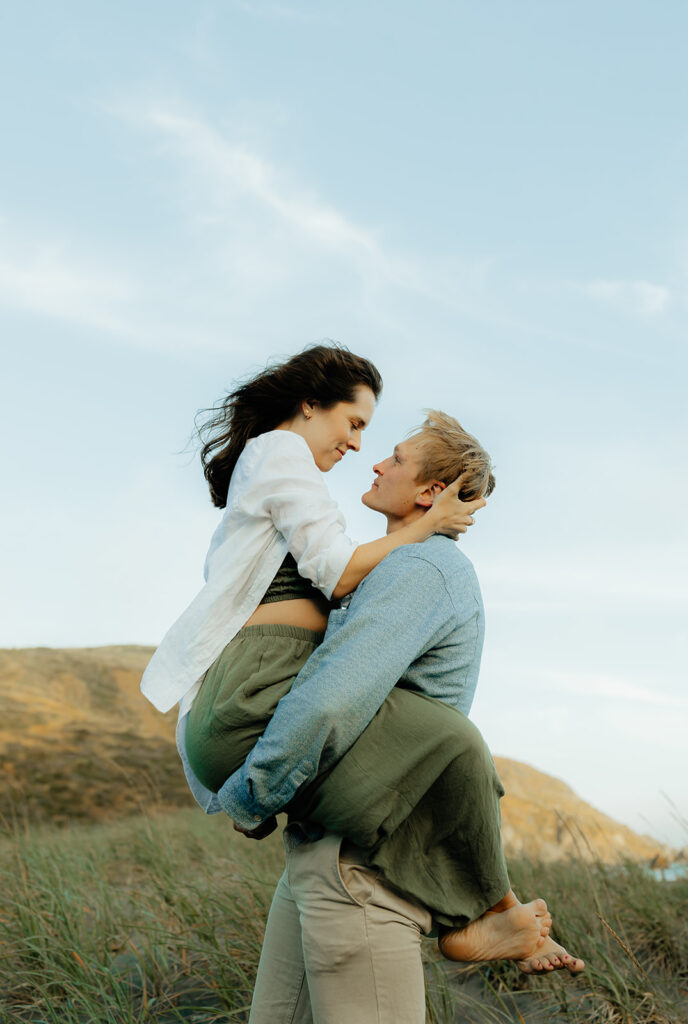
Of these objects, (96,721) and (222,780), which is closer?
(222,780)

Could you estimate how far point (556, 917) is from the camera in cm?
412

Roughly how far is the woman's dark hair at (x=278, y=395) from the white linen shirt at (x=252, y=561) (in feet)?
1.54

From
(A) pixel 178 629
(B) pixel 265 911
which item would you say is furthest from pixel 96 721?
(A) pixel 178 629

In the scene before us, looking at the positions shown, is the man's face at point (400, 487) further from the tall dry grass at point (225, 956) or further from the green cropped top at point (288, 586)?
the tall dry grass at point (225, 956)

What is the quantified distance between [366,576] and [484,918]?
868 mm

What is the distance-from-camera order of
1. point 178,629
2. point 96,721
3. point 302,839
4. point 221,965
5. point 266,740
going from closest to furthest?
point 266,740, point 302,839, point 178,629, point 221,965, point 96,721

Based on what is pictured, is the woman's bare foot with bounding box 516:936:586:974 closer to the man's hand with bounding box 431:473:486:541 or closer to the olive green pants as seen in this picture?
the olive green pants

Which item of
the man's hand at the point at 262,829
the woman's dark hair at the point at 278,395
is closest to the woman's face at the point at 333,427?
the woman's dark hair at the point at 278,395

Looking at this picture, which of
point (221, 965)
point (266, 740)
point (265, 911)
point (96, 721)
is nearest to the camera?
point (266, 740)

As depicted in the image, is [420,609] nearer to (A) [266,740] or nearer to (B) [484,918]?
(A) [266,740]

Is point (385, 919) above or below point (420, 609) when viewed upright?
below

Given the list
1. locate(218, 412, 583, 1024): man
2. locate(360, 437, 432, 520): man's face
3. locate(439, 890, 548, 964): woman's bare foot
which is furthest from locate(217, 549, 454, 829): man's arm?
locate(439, 890, 548, 964): woman's bare foot

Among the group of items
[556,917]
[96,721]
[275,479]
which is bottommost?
[96,721]

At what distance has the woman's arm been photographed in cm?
223
